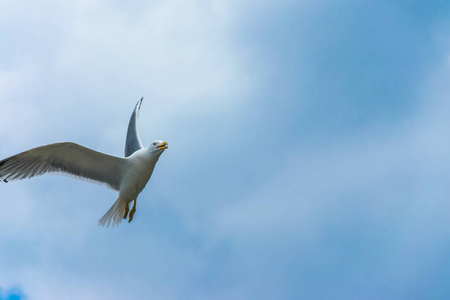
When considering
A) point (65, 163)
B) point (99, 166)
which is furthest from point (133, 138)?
point (65, 163)

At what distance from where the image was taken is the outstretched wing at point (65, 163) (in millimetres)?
11891

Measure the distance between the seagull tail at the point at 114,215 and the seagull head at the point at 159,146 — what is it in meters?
1.41

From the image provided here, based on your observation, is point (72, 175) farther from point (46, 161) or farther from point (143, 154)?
point (143, 154)

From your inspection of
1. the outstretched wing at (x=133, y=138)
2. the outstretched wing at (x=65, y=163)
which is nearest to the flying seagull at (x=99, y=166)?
the outstretched wing at (x=65, y=163)

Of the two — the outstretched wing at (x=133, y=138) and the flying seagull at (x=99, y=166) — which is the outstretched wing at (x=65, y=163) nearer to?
the flying seagull at (x=99, y=166)

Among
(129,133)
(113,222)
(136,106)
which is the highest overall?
(136,106)

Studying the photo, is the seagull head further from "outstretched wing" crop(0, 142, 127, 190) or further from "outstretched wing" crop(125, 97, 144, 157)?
"outstretched wing" crop(125, 97, 144, 157)

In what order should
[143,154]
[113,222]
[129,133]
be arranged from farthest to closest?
[129,133]
[113,222]
[143,154]

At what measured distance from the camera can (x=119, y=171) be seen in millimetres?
12234

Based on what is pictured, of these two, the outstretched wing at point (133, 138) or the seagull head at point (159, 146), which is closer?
the seagull head at point (159, 146)

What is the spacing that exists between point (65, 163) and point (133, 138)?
166cm

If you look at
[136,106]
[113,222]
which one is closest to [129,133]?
[136,106]

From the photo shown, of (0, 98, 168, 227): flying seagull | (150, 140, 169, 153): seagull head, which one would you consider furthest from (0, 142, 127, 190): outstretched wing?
(150, 140, 169, 153): seagull head

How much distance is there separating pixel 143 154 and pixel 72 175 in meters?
1.60
